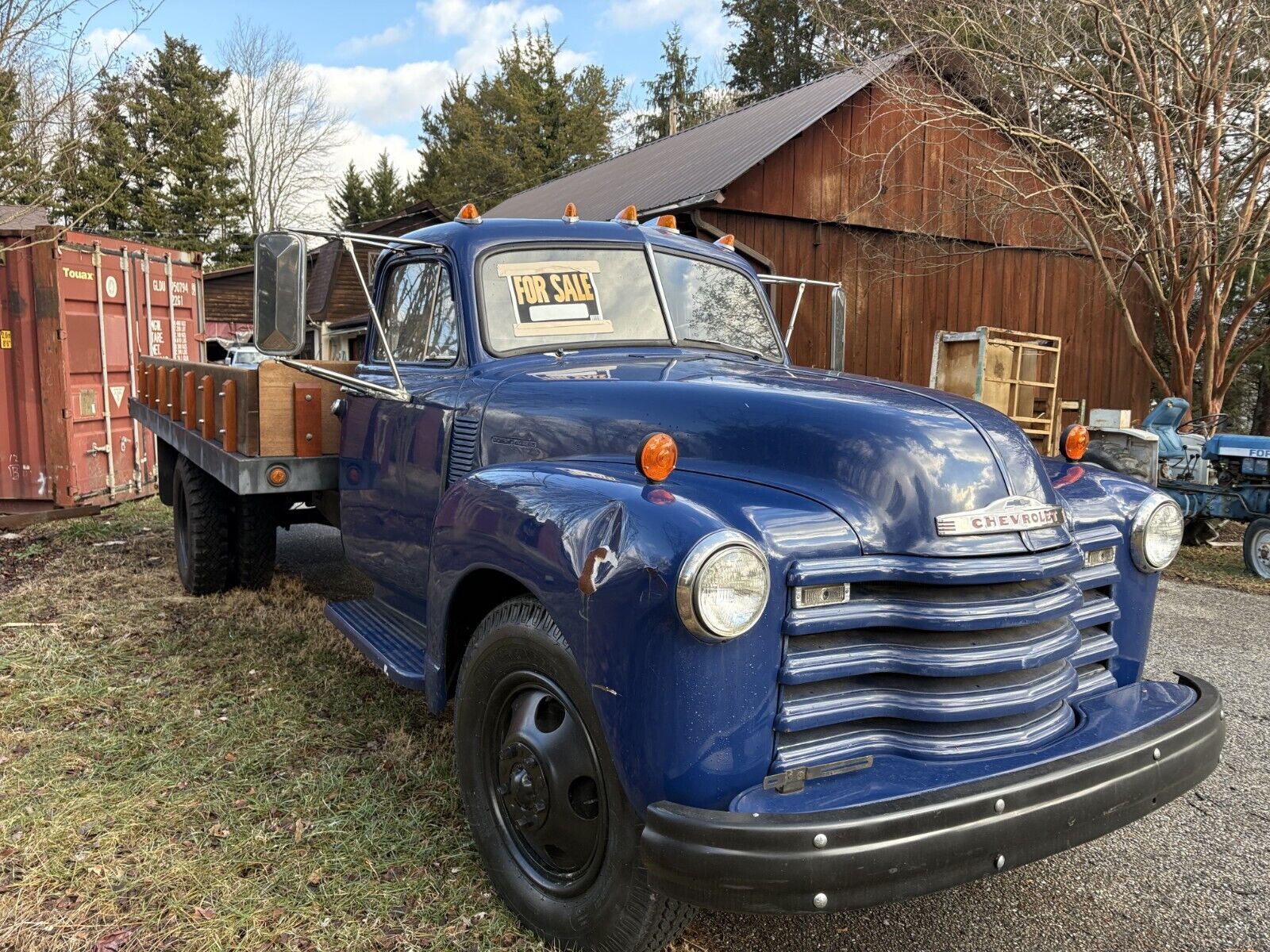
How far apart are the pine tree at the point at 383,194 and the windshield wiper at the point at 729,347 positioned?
37726 millimetres

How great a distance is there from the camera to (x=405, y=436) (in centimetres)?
362

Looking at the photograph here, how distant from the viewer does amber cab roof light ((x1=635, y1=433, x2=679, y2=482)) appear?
2.18 m

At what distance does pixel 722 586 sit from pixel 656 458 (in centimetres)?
42

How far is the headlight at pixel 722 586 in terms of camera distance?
6.09 feet

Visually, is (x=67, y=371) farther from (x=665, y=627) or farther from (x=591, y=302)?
(x=665, y=627)

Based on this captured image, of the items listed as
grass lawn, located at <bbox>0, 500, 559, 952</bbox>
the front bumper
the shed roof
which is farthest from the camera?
the shed roof

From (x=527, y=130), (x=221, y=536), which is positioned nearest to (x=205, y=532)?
(x=221, y=536)

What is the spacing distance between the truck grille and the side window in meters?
1.97

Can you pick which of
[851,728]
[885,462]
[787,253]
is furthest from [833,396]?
[787,253]

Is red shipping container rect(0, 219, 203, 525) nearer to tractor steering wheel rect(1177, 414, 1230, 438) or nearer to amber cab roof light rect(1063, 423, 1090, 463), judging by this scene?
amber cab roof light rect(1063, 423, 1090, 463)

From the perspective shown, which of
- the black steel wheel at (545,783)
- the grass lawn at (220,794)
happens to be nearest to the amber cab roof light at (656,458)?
the black steel wheel at (545,783)

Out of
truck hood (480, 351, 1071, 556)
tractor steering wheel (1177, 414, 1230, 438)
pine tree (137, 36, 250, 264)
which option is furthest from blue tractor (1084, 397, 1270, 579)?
pine tree (137, 36, 250, 264)

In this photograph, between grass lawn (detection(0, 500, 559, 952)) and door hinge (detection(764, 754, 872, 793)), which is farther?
grass lawn (detection(0, 500, 559, 952))

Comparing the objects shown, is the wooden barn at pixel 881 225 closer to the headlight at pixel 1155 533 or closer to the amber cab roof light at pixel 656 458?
the headlight at pixel 1155 533
